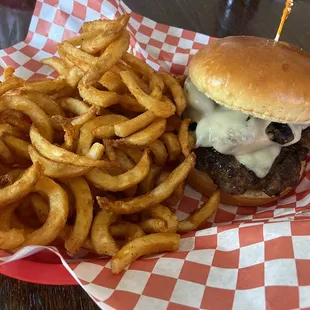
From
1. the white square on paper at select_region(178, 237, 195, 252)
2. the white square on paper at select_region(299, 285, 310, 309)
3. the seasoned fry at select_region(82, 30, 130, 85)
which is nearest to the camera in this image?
the white square on paper at select_region(299, 285, 310, 309)

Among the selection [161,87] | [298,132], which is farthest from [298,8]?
[161,87]

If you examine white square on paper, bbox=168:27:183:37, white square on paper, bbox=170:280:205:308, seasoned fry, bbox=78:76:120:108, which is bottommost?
white square on paper, bbox=170:280:205:308

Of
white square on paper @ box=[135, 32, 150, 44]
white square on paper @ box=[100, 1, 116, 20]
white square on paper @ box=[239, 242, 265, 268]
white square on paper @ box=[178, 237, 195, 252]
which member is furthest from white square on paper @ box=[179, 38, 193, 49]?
white square on paper @ box=[239, 242, 265, 268]

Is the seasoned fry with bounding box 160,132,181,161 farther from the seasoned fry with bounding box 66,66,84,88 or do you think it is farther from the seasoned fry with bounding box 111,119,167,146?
the seasoned fry with bounding box 66,66,84,88

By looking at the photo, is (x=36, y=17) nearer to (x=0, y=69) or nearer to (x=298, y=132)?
(x=0, y=69)

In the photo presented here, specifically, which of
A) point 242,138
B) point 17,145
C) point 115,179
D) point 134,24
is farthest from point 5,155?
point 134,24

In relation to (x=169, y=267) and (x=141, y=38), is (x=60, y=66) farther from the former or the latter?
(x=169, y=267)
